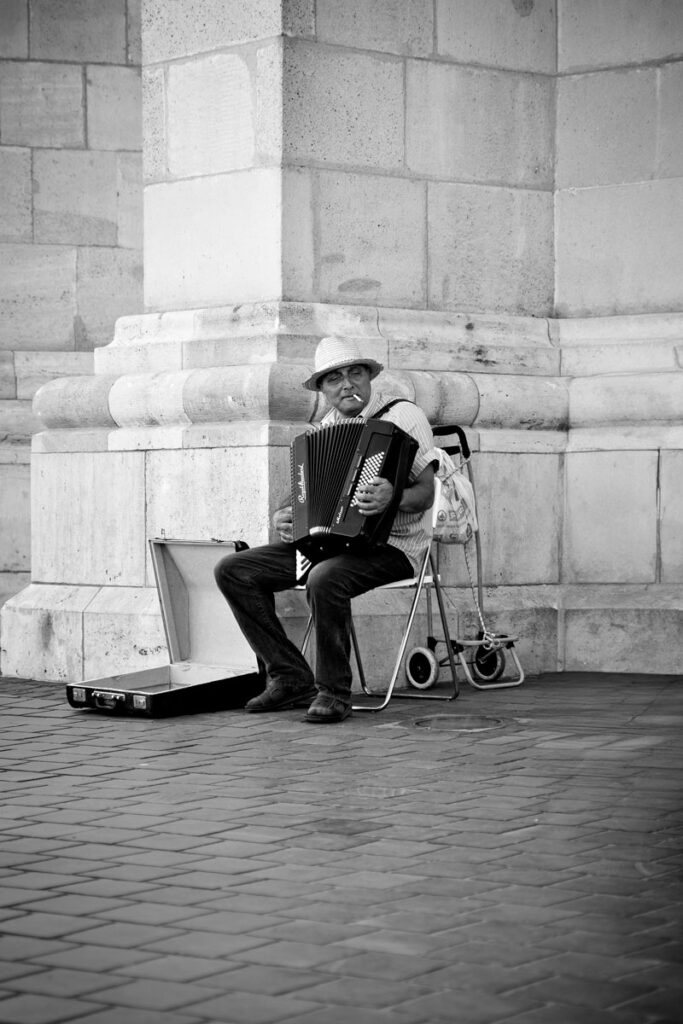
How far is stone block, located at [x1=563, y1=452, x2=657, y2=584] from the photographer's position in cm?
925

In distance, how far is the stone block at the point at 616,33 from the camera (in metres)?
9.38

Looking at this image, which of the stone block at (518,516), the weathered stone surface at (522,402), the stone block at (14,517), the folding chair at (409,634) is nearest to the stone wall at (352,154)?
the weathered stone surface at (522,402)

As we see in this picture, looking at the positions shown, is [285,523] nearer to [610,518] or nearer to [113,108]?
[610,518]

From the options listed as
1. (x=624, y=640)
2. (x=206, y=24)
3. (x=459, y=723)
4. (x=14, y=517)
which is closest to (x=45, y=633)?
(x=14, y=517)

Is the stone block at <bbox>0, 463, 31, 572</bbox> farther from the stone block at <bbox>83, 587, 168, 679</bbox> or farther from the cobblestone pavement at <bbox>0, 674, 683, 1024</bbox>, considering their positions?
the cobblestone pavement at <bbox>0, 674, 683, 1024</bbox>

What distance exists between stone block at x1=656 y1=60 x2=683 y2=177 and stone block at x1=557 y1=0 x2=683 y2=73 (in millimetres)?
112

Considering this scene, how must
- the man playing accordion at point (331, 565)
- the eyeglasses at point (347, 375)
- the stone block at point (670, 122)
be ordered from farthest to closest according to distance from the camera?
the stone block at point (670, 122), the eyeglasses at point (347, 375), the man playing accordion at point (331, 565)

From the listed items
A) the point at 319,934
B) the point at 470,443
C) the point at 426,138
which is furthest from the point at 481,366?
the point at 319,934

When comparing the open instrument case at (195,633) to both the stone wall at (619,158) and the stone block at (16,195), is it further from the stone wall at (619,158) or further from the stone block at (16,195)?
the stone block at (16,195)

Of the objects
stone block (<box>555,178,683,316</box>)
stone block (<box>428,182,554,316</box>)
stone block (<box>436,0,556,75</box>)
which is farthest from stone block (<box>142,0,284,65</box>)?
stone block (<box>555,178,683,316</box>)

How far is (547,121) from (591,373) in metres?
1.39

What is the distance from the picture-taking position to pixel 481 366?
30.1 ft

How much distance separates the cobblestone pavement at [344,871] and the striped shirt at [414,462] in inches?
31.1

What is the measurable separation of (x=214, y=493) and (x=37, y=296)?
3.13 m
